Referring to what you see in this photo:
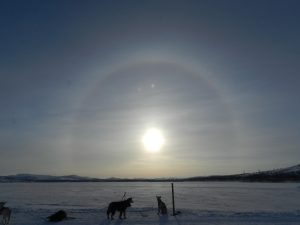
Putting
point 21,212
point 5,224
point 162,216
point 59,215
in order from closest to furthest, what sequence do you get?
point 5,224 → point 59,215 → point 162,216 → point 21,212

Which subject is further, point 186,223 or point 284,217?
point 284,217

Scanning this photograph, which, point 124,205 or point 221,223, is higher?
point 124,205

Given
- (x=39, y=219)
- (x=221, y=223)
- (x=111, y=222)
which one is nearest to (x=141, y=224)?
(x=111, y=222)

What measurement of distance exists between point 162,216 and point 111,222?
3790 millimetres

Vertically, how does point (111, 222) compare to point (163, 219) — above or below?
below

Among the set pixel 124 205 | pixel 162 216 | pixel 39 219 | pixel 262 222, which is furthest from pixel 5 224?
pixel 262 222

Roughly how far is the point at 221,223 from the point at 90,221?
7.66m

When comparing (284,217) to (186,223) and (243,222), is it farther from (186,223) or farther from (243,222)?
(186,223)

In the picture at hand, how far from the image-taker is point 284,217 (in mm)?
23562

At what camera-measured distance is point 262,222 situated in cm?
2152

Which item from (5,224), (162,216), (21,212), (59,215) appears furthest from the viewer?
(21,212)

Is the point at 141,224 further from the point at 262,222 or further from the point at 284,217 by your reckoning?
the point at 284,217

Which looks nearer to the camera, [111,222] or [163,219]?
[111,222]

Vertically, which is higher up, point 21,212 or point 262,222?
point 21,212
